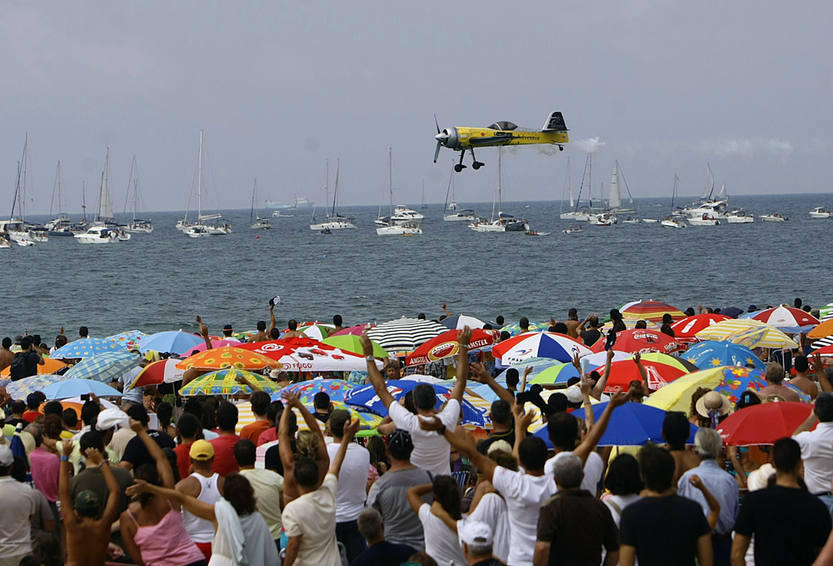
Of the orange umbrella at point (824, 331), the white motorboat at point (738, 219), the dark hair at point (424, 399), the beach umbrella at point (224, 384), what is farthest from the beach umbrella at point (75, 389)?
the white motorboat at point (738, 219)

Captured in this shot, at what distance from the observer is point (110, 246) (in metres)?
135

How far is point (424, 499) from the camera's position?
749 centimetres

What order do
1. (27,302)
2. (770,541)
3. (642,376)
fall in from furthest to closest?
1. (27,302)
2. (642,376)
3. (770,541)

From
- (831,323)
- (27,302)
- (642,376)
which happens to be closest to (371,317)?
(27,302)

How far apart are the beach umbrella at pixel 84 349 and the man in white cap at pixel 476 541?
12.7m

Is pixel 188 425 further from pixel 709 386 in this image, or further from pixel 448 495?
pixel 709 386

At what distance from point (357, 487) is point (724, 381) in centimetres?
511

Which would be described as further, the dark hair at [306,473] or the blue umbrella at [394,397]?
the blue umbrella at [394,397]

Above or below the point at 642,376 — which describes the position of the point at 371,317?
below

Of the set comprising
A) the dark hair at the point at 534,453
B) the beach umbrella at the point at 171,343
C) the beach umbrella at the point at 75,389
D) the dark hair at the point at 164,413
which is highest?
the dark hair at the point at 534,453

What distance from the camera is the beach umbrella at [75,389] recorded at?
13.1m

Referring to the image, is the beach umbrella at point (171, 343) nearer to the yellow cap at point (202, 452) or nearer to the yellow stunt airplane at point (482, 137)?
the yellow cap at point (202, 452)

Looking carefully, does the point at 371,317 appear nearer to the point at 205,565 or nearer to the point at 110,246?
the point at 205,565

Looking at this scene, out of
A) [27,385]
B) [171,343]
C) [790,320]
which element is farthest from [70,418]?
[790,320]
